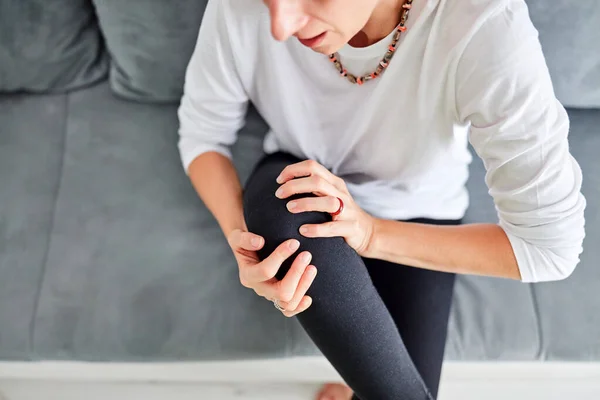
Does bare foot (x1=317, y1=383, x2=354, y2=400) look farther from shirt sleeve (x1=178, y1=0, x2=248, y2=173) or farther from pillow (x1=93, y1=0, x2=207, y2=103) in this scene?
pillow (x1=93, y1=0, x2=207, y2=103)

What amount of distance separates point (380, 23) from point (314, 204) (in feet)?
0.76

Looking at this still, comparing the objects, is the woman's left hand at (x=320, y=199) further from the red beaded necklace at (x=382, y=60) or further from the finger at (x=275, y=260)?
the red beaded necklace at (x=382, y=60)

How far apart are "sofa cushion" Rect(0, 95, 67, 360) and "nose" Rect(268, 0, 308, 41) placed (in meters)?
0.67

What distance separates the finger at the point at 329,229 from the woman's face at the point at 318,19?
21cm

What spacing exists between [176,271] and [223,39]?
400 millimetres

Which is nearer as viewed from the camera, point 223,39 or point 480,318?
point 223,39

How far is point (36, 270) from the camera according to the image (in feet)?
3.26

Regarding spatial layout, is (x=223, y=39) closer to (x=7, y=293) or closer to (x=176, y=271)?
(x=176, y=271)

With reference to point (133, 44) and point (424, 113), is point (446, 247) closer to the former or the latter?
point (424, 113)

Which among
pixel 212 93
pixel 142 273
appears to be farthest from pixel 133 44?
pixel 142 273

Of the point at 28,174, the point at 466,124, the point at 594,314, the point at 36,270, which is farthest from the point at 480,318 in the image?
the point at 28,174

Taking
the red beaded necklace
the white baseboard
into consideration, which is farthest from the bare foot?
the red beaded necklace

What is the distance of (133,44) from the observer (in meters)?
1.06

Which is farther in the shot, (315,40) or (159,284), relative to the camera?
(159,284)
